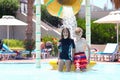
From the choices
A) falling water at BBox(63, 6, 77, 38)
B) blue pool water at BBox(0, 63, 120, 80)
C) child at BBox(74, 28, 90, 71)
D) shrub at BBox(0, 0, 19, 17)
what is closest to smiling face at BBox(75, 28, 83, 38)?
child at BBox(74, 28, 90, 71)

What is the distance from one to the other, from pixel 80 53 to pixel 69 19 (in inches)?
122

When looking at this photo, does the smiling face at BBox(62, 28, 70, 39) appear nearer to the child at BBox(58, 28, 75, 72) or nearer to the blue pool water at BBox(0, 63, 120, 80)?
the child at BBox(58, 28, 75, 72)

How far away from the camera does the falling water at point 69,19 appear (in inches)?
566

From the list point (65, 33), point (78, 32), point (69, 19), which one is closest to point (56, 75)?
point (65, 33)

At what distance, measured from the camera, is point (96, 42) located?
31125mm

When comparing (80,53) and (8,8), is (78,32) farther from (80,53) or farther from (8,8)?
(8,8)

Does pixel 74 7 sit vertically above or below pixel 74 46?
above

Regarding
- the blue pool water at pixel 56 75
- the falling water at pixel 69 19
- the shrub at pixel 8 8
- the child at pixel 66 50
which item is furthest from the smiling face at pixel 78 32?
the shrub at pixel 8 8

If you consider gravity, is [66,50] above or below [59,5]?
below

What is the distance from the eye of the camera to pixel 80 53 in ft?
38.9

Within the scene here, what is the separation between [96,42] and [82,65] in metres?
19.4

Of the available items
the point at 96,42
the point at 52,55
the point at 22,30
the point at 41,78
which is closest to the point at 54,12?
the point at 41,78

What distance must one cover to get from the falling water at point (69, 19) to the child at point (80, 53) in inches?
88.3

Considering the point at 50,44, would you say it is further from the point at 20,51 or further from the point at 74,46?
the point at 74,46
